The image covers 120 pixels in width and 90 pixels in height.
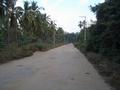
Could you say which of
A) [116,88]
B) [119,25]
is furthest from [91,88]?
[119,25]

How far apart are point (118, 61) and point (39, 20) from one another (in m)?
36.6

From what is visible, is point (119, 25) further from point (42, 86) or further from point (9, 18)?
point (9, 18)

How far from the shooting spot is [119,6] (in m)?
14.9

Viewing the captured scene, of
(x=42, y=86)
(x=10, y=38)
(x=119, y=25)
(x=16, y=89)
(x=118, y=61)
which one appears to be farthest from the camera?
(x=10, y=38)

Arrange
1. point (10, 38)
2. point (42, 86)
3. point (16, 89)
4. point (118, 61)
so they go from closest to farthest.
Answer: point (16, 89) → point (42, 86) → point (118, 61) → point (10, 38)

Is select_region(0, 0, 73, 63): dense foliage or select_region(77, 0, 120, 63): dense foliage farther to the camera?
select_region(0, 0, 73, 63): dense foliage

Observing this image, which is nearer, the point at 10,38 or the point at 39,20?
the point at 10,38

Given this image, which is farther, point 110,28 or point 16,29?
point 16,29

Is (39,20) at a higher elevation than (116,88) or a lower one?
higher

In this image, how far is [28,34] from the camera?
50500mm

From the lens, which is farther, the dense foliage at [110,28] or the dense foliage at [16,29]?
the dense foliage at [16,29]

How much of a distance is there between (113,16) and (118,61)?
2.94 m

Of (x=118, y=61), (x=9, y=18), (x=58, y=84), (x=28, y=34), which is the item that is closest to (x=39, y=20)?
(x=28, y=34)

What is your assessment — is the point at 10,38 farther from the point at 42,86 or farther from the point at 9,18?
the point at 42,86
